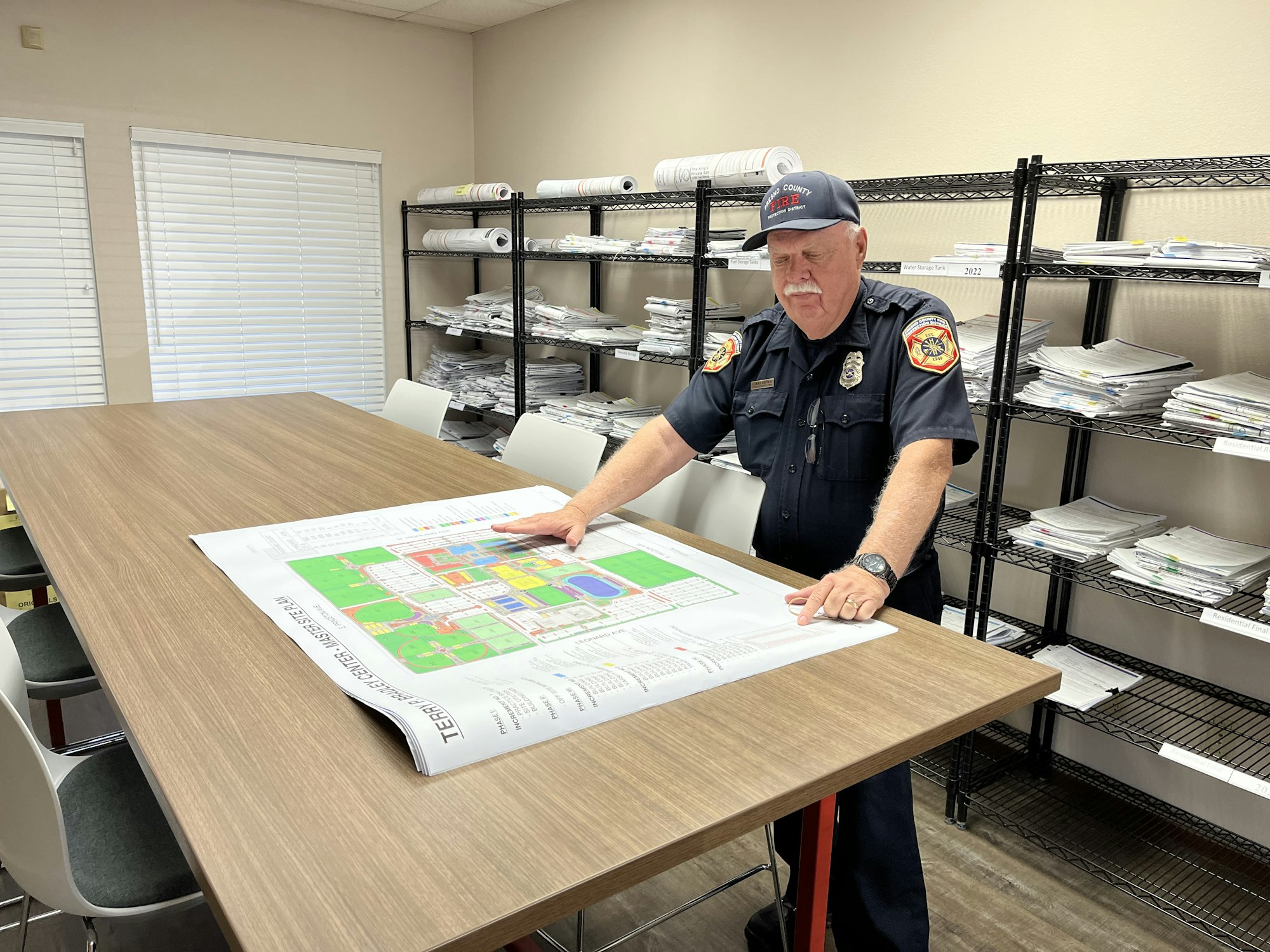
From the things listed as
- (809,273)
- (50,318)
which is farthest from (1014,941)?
(50,318)

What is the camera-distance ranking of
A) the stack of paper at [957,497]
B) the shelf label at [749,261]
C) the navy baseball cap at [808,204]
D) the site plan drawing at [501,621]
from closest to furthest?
the site plan drawing at [501,621]
the navy baseball cap at [808,204]
the stack of paper at [957,497]
the shelf label at [749,261]

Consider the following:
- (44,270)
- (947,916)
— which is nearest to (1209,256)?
(947,916)

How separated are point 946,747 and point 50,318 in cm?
413

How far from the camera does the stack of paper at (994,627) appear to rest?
2.59 meters

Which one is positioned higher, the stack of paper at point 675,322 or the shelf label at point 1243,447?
the stack of paper at point 675,322

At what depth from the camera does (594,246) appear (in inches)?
151

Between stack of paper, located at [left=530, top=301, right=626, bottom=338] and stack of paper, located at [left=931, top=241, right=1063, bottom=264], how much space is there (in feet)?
5.89

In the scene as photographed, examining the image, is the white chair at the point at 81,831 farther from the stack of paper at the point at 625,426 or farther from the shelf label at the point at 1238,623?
the stack of paper at the point at 625,426

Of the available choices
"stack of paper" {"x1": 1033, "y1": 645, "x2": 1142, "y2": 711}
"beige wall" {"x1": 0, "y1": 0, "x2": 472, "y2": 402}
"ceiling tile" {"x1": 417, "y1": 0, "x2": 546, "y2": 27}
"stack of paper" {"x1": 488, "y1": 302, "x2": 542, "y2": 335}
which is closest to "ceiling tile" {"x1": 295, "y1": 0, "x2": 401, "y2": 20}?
"beige wall" {"x1": 0, "y1": 0, "x2": 472, "y2": 402}

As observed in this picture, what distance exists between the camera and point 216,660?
119 cm

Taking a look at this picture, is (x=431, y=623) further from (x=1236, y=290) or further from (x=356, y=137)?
(x=356, y=137)

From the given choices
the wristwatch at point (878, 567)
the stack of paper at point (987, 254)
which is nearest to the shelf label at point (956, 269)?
the stack of paper at point (987, 254)

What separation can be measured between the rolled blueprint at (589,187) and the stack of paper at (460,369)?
1120 millimetres

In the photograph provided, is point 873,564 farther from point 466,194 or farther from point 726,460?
point 466,194
